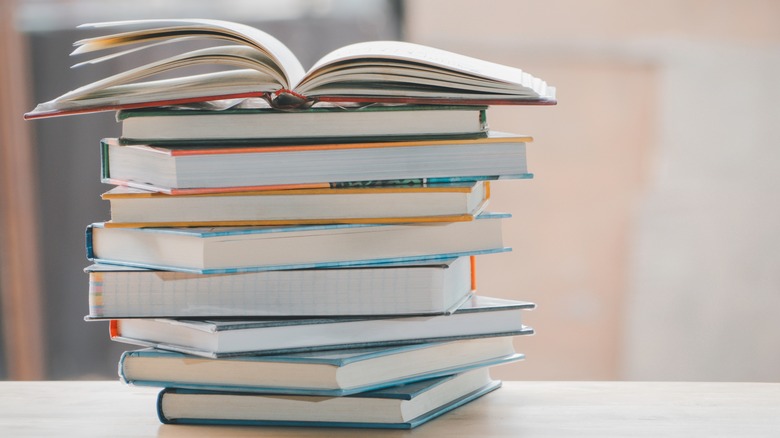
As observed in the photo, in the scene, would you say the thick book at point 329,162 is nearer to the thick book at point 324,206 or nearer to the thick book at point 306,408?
the thick book at point 324,206

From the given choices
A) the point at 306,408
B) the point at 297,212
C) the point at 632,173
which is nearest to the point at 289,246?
the point at 297,212

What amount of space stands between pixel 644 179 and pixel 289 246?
5.46 feet

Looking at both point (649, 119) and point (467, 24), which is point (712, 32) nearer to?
point (649, 119)

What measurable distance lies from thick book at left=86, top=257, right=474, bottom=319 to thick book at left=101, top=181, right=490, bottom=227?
39mm

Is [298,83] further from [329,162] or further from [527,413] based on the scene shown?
[527,413]

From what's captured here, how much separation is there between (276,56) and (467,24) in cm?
155

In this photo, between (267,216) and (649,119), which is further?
(649,119)

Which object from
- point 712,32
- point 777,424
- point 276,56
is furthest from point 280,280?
point 712,32

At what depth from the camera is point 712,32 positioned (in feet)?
7.05

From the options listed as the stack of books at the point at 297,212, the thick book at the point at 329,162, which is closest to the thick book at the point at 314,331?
the stack of books at the point at 297,212

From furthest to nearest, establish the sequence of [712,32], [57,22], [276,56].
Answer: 1. [57,22]
2. [712,32]
3. [276,56]

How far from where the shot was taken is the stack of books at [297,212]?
0.67m

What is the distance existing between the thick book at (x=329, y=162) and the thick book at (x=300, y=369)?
13 centimetres

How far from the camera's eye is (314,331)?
0.69 meters
